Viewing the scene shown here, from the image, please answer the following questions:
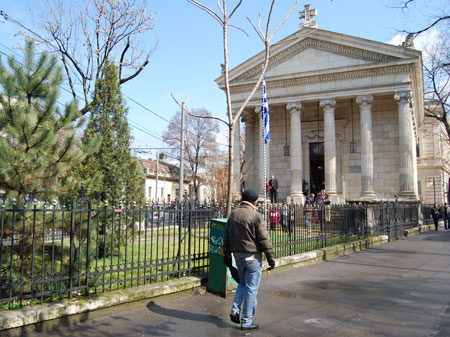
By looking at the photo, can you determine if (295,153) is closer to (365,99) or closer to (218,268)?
(365,99)

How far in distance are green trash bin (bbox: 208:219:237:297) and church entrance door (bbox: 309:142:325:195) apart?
21492 mm

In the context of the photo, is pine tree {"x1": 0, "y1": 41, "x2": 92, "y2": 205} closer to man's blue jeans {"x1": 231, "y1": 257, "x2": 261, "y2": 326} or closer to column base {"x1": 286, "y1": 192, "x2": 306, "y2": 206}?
man's blue jeans {"x1": 231, "y1": 257, "x2": 261, "y2": 326}

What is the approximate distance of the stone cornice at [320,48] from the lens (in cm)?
2262

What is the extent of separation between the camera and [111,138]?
7727 mm

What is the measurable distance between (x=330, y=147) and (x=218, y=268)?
18.4 meters

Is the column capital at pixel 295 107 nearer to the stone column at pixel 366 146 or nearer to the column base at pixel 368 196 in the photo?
the stone column at pixel 366 146

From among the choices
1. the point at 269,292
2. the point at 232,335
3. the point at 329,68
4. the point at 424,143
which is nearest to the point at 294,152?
the point at 329,68

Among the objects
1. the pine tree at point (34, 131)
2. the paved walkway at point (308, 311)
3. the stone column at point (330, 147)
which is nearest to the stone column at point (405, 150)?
the stone column at point (330, 147)

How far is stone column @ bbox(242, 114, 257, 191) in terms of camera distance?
27422 mm

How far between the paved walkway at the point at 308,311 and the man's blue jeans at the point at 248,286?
9.0 inches

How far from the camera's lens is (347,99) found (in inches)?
995

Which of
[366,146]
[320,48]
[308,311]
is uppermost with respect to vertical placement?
[320,48]

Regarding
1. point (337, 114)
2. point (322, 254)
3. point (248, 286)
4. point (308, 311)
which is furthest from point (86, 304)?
point (337, 114)

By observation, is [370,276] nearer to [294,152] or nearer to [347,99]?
[294,152]
